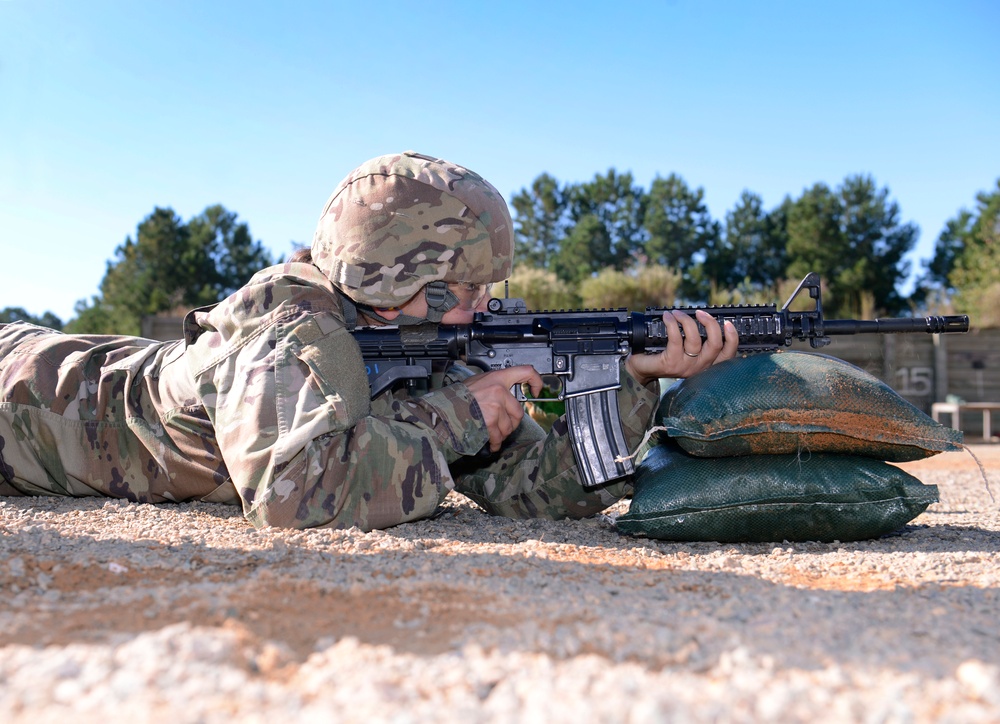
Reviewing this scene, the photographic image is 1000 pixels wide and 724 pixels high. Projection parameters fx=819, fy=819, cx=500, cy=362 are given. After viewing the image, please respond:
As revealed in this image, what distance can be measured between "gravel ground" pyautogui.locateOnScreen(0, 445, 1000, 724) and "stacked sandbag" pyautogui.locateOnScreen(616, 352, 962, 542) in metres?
0.18

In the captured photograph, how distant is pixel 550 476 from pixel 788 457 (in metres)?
1.02

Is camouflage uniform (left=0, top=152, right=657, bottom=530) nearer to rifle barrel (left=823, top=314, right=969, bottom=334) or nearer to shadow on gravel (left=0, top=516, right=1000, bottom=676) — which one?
shadow on gravel (left=0, top=516, right=1000, bottom=676)

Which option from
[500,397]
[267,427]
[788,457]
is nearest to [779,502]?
[788,457]

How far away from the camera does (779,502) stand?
10.6 ft

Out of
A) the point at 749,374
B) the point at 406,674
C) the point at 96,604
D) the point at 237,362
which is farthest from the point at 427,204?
the point at 406,674

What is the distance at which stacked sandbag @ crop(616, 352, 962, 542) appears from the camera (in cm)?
322

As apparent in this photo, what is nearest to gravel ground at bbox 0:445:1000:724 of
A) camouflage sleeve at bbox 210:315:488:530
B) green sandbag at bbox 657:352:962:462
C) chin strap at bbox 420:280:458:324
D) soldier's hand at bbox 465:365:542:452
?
camouflage sleeve at bbox 210:315:488:530

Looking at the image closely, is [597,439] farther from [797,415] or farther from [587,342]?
[797,415]

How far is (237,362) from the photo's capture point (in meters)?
3.11

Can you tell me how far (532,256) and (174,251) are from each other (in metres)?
17.5

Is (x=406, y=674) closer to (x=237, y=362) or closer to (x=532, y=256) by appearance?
(x=237, y=362)

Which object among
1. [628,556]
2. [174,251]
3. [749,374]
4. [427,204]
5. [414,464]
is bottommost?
[628,556]

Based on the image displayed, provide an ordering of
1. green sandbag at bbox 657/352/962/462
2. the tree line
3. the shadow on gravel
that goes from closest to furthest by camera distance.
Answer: the shadow on gravel < green sandbag at bbox 657/352/962/462 < the tree line

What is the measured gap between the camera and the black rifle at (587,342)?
11.7ft
